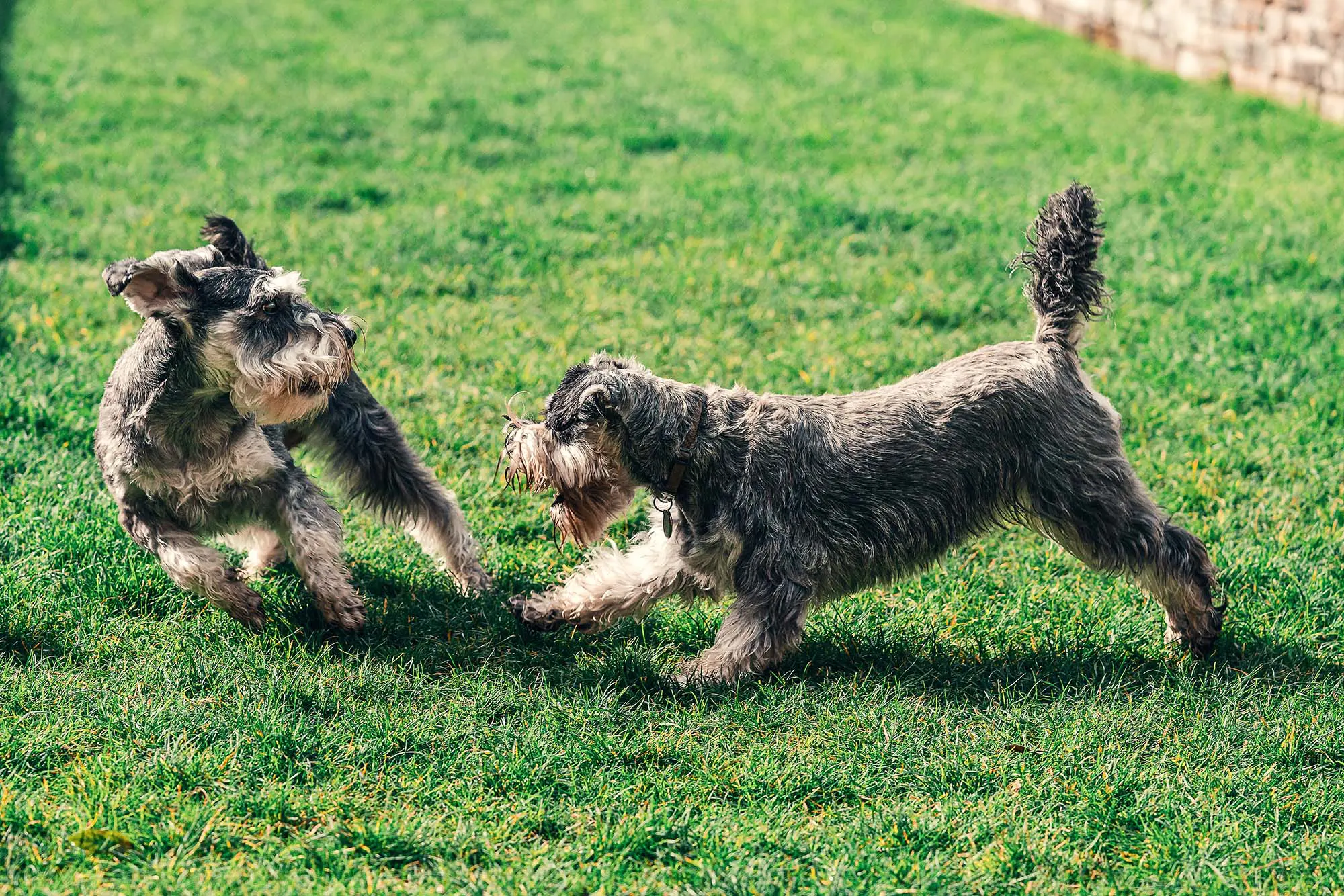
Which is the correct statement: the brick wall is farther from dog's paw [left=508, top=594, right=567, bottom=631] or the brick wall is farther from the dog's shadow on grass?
dog's paw [left=508, top=594, right=567, bottom=631]

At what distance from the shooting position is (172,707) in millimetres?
4172

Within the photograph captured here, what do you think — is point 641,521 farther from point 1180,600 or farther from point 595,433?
point 1180,600

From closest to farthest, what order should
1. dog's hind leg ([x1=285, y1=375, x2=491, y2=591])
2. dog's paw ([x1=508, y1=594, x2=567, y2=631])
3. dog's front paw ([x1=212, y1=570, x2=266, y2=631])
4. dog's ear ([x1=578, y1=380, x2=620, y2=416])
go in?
dog's ear ([x1=578, y1=380, x2=620, y2=416]), dog's front paw ([x1=212, y1=570, x2=266, y2=631]), dog's paw ([x1=508, y1=594, x2=567, y2=631]), dog's hind leg ([x1=285, y1=375, x2=491, y2=591])

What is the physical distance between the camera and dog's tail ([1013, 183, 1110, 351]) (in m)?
4.58

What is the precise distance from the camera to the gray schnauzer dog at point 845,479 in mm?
4430

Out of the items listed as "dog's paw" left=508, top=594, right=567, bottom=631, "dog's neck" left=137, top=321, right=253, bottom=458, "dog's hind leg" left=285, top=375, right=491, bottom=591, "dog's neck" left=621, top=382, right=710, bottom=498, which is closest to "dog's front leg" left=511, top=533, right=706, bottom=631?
"dog's paw" left=508, top=594, right=567, bottom=631

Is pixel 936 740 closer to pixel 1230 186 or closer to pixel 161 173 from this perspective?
pixel 1230 186

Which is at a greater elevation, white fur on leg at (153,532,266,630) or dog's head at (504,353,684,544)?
dog's head at (504,353,684,544)

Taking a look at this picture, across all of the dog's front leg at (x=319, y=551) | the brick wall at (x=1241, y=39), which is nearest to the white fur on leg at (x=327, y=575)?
the dog's front leg at (x=319, y=551)

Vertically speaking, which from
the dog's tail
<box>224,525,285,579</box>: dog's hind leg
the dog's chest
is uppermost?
the dog's tail

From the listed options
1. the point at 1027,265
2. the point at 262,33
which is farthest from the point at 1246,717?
the point at 262,33

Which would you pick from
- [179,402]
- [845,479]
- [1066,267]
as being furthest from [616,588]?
[1066,267]

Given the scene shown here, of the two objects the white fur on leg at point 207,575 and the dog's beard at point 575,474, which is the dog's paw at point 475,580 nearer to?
the dog's beard at point 575,474

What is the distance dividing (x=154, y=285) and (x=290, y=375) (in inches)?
21.4
